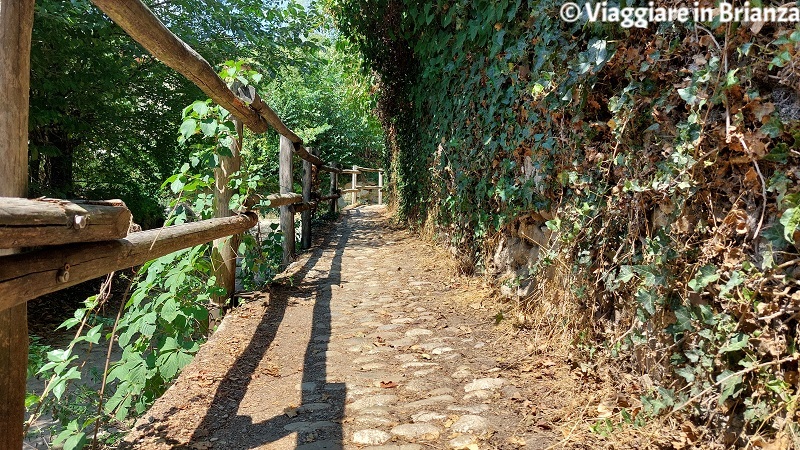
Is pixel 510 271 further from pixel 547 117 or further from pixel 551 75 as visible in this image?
pixel 551 75

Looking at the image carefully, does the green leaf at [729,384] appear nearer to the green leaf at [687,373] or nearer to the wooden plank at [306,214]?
the green leaf at [687,373]

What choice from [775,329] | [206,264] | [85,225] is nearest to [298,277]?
[206,264]

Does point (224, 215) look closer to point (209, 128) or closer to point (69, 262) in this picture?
point (209, 128)

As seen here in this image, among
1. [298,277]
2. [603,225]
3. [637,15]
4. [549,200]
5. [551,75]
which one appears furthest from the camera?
[298,277]

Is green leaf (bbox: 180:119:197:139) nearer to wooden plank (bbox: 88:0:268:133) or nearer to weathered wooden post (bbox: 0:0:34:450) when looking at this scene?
wooden plank (bbox: 88:0:268:133)

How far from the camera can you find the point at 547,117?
2.82 meters

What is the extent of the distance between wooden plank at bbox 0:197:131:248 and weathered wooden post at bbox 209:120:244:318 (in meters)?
1.84

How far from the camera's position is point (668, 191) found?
69.9 inches

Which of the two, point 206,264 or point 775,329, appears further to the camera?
point 206,264

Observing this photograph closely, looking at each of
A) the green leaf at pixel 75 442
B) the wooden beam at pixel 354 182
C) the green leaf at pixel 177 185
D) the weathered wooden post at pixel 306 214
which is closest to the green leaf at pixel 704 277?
the green leaf at pixel 75 442

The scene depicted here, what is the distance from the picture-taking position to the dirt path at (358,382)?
2.02 m

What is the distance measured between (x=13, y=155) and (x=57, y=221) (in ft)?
0.80

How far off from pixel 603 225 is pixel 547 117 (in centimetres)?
81

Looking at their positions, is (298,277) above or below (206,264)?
below
